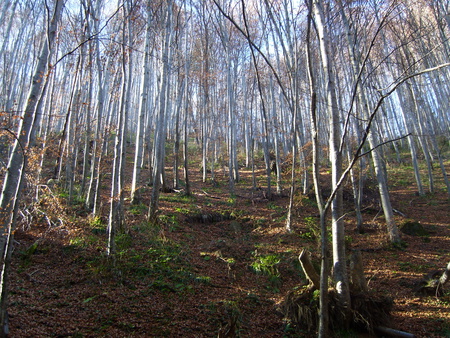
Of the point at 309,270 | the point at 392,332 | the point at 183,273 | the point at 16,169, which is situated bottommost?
the point at 392,332

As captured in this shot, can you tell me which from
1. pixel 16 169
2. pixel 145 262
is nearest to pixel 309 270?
pixel 145 262

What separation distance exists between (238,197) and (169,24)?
6733 millimetres

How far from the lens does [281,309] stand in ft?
13.2

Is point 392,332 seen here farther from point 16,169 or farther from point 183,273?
point 16,169

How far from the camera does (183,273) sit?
16.1 feet

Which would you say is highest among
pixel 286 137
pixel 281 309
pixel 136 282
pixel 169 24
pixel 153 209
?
pixel 169 24

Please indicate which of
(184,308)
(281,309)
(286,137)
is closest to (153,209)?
(184,308)

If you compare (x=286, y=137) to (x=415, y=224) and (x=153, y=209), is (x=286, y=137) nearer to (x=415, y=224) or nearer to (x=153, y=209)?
(x=415, y=224)

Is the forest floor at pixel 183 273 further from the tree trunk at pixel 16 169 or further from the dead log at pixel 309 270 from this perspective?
the tree trunk at pixel 16 169

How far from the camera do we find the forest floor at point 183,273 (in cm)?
357

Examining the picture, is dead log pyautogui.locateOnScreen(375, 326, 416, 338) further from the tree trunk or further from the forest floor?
the tree trunk

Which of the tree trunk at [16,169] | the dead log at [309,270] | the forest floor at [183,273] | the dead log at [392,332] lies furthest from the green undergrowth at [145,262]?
the dead log at [392,332]

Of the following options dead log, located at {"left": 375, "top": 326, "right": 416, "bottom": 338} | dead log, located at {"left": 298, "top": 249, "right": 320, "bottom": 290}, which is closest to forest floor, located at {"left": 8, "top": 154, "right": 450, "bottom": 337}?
dead log, located at {"left": 375, "top": 326, "right": 416, "bottom": 338}

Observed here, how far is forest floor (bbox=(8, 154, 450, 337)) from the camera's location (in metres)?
3.57
